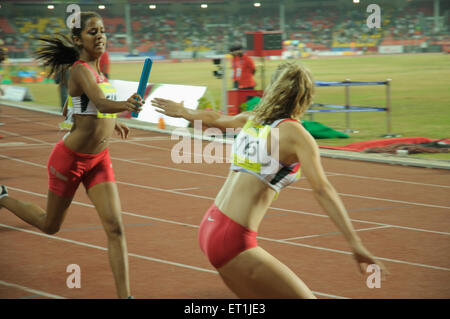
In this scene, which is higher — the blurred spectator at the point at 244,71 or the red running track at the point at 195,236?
the blurred spectator at the point at 244,71

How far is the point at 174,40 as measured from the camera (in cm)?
7162

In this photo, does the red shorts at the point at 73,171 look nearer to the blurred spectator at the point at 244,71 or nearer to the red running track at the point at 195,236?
the red running track at the point at 195,236

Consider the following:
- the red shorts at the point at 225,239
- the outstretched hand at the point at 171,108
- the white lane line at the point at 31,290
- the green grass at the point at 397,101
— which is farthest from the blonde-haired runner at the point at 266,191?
the green grass at the point at 397,101

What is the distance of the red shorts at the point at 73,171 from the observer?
469 cm

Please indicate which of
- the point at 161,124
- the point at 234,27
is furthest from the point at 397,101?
the point at 234,27

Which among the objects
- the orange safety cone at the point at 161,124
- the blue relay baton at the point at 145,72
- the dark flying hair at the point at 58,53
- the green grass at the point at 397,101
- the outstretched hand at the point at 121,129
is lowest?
the green grass at the point at 397,101

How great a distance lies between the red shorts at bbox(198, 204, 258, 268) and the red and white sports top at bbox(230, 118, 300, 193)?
0.25m

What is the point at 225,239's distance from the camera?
3.07m

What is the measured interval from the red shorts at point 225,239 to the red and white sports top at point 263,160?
25 cm

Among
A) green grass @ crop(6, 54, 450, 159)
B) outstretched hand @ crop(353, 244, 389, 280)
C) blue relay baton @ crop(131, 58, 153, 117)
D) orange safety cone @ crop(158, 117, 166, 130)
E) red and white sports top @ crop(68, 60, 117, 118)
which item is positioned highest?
blue relay baton @ crop(131, 58, 153, 117)

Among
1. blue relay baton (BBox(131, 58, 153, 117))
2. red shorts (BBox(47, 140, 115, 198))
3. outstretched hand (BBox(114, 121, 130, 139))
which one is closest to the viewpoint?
blue relay baton (BBox(131, 58, 153, 117))

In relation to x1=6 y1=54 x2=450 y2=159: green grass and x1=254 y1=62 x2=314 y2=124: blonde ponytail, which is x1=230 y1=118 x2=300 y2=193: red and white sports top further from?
x1=6 y1=54 x2=450 y2=159: green grass

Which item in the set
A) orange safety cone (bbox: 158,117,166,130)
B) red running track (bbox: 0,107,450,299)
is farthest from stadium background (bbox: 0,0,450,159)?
red running track (bbox: 0,107,450,299)

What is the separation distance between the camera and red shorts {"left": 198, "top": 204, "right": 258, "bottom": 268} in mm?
3051
